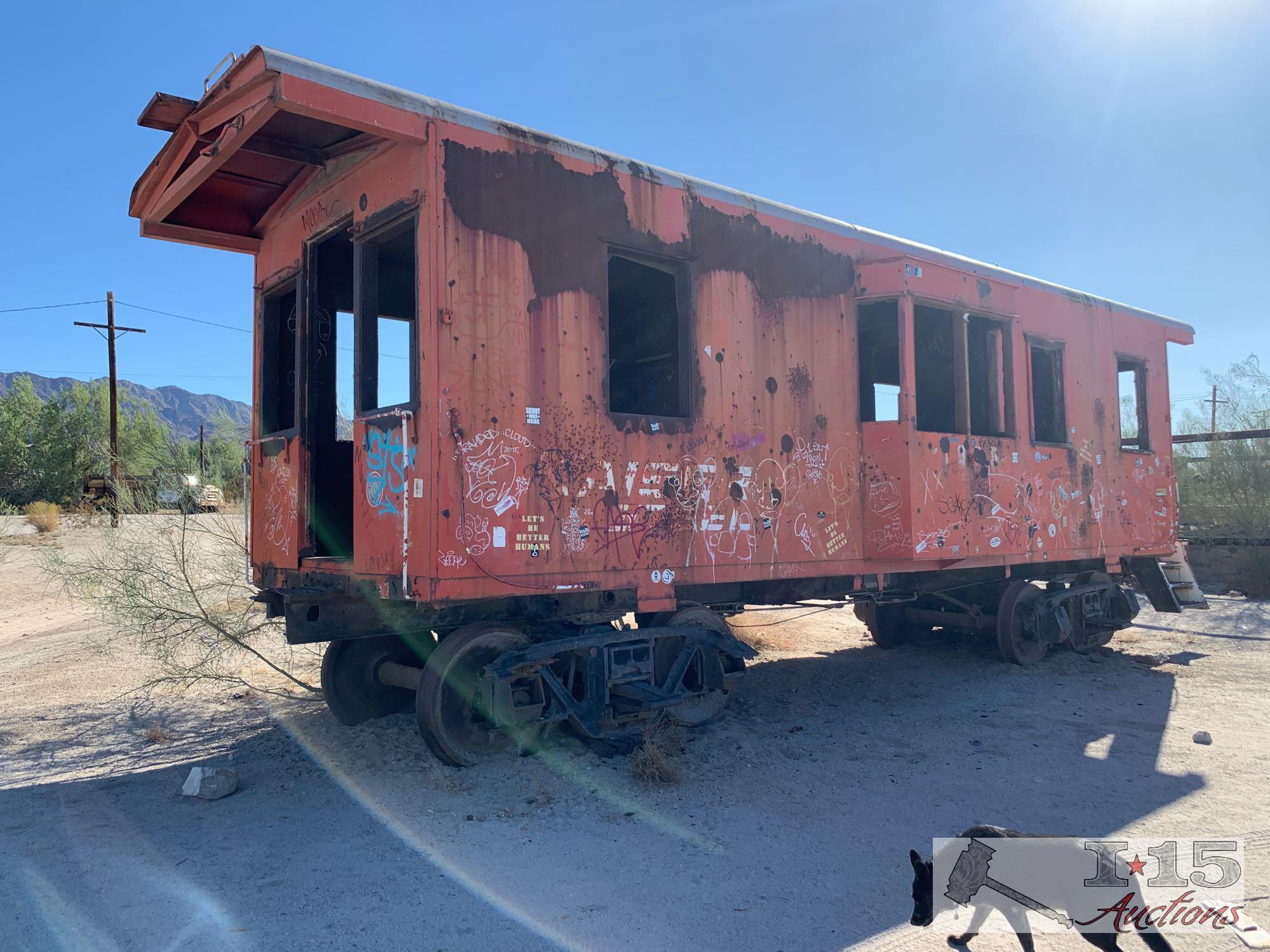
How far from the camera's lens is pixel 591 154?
534 cm

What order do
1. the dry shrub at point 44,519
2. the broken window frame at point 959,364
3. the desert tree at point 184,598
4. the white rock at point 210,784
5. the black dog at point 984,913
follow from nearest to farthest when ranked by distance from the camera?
1. the black dog at point 984,913
2. the white rock at point 210,784
3. the desert tree at point 184,598
4. the broken window frame at point 959,364
5. the dry shrub at point 44,519

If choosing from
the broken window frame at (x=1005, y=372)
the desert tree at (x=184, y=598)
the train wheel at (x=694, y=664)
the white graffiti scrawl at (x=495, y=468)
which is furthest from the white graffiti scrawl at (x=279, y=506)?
the broken window frame at (x=1005, y=372)

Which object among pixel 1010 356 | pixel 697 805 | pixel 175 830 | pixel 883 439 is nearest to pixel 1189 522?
pixel 1010 356

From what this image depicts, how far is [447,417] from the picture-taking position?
14.8 feet

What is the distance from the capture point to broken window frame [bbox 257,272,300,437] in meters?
6.59

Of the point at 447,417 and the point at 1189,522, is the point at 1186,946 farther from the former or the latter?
the point at 1189,522

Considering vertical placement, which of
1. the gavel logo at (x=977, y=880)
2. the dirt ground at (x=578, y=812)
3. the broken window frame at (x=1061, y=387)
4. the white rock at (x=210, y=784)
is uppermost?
the broken window frame at (x=1061, y=387)

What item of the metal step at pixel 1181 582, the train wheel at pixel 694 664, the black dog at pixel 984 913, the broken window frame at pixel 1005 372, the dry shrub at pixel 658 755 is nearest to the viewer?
the black dog at pixel 984 913

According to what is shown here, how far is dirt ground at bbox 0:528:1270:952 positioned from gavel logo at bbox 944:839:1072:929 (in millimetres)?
440

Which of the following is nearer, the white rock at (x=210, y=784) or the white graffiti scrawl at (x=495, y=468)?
the white graffiti scrawl at (x=495, y=468)

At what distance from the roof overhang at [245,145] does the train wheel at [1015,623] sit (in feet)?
23.8

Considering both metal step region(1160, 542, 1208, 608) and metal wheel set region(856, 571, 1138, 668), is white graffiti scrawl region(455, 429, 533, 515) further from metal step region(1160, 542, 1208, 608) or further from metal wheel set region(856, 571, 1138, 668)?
metal step region(1160, 542, 1208, 608)

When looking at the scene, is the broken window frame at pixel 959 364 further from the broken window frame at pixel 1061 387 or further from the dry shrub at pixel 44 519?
the dry shrub at pixel 44 519

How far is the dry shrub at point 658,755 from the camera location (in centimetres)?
508
